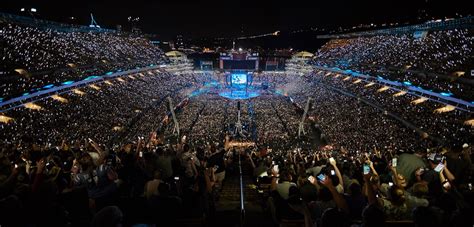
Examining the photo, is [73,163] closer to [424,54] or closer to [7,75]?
[7,75]

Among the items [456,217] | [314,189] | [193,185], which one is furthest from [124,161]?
[456,217]

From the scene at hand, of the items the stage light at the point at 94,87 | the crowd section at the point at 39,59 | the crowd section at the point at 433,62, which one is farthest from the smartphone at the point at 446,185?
the stage light at the point at 94,87

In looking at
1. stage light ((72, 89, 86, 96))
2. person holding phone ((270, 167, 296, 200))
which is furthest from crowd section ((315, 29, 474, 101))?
stage light ((72, 89, 86, 96))

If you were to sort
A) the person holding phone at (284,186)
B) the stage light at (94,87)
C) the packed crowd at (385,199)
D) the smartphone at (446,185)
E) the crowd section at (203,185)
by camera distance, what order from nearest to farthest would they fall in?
the packed crowd at (385,199), the crowd section at (203,185), the smartphone at (446,185), the person holding phone at (284,186), the stage light at (94,87)

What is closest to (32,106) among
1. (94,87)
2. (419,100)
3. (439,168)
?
(94,87)

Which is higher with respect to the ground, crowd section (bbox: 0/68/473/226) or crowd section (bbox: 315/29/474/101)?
crowd section (bbox: 0/68/473/226)

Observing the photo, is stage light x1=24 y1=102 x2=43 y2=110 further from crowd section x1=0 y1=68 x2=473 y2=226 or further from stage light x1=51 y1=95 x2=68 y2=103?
crowd section x1=0 y1=68 x2=473 y2=226

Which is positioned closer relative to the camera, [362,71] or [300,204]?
[300,204]

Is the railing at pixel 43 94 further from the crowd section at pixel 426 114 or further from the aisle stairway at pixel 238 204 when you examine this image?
the crowd section at pixel 426 114
